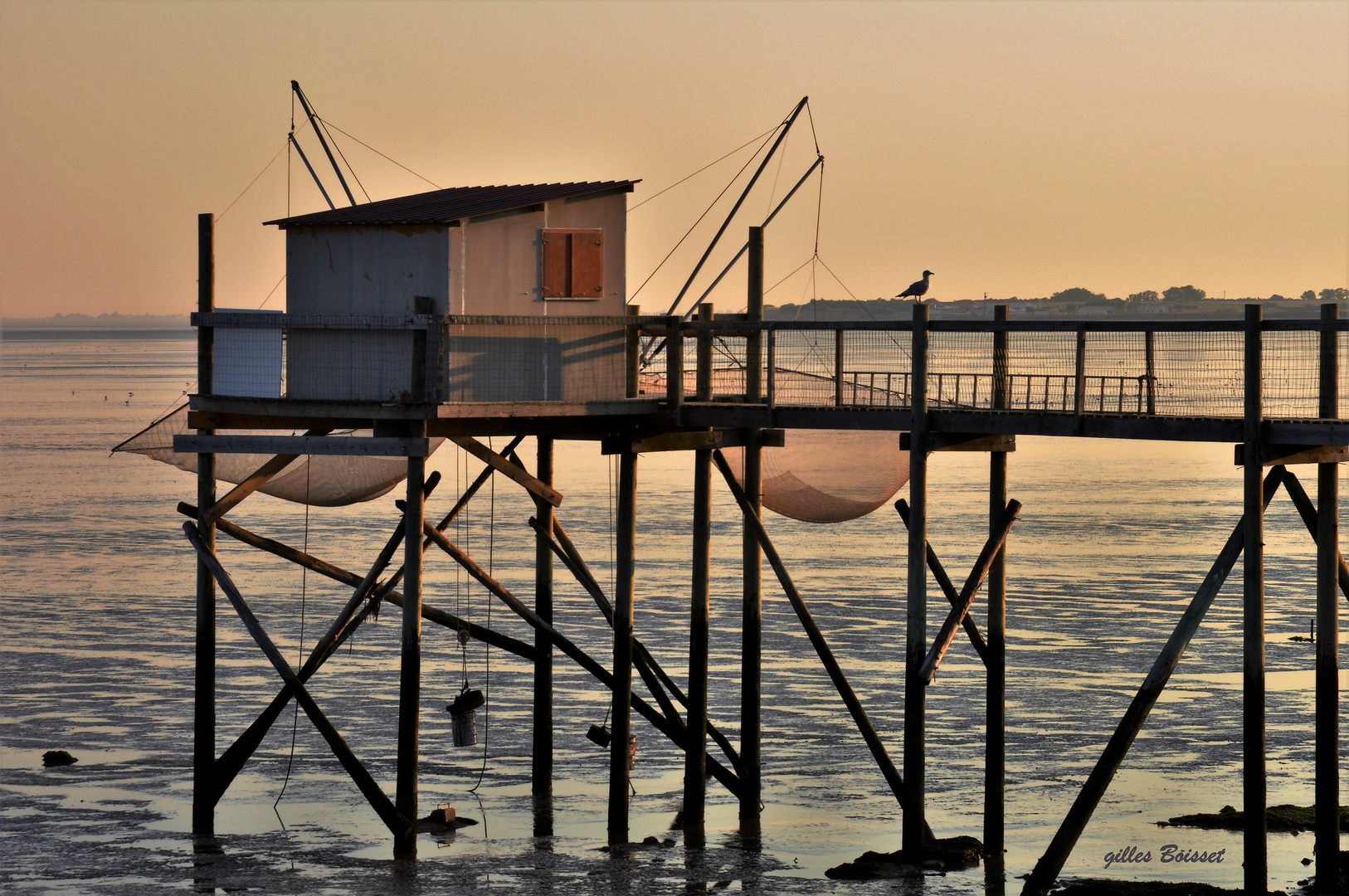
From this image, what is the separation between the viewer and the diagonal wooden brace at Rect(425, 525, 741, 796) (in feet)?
68.0

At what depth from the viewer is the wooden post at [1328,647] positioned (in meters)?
17.4

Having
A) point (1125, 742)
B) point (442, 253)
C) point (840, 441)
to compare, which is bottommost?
point (1125, 742)

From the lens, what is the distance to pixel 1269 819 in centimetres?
2064

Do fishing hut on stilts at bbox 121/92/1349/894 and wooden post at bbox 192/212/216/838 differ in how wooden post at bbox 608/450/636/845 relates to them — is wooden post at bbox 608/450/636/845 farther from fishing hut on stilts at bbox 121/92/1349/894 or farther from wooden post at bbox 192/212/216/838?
wooden post at bbox 192/212/216/838

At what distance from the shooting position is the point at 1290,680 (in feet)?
94.3

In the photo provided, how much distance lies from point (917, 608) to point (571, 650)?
15.7 ft

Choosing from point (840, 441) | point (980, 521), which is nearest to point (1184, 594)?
point (980, 521)

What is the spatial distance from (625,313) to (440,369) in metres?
2.71

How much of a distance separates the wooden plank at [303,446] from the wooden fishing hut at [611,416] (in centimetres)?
3

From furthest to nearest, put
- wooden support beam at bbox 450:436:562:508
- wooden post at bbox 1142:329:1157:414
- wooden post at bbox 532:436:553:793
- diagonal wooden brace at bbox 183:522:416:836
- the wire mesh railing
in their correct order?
wooden post at bbox 532:436:553:793
wooden support beam at bbox 450:436:562:508
diagonal wooden brace at bbox 183:522:416:836
the wire mesh railing
wooden post at bbox 1142:329:1157:414

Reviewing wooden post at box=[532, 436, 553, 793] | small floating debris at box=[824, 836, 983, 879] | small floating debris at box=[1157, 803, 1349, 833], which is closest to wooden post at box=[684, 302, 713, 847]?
wooden post at box=[532, 436, 553, 793]

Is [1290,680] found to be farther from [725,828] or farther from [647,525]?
[647,525]

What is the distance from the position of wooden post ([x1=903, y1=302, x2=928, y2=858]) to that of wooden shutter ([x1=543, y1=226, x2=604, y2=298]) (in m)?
3.63
